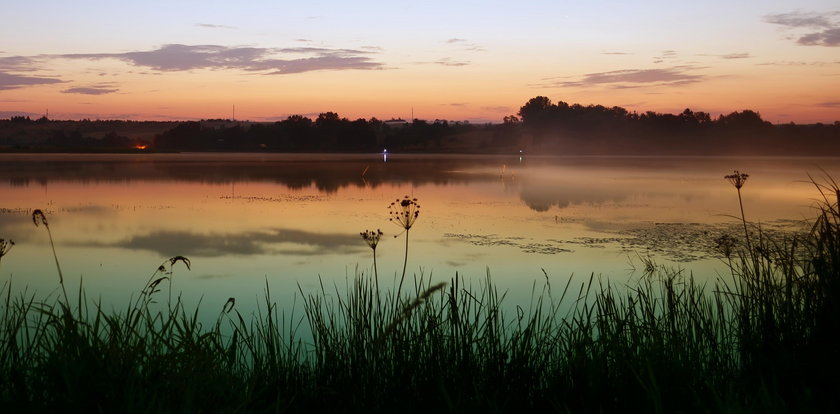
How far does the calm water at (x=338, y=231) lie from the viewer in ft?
29.8

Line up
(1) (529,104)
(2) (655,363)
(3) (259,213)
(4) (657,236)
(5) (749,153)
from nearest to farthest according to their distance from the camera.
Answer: (2) (655,363)
(4) (657,236)
(3) (259,213)
(5) (749,153)
(1) (529,104)

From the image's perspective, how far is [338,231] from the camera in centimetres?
1338

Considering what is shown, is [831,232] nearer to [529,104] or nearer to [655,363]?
[655,363]

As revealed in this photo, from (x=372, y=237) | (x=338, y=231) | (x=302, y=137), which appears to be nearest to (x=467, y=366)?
(x=372, y=237)

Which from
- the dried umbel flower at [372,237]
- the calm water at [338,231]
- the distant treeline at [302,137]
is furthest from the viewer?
the distant treeline at [302,137]

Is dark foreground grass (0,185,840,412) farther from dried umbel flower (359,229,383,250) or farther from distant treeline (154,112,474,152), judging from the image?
distant treeline (154,112,474,152)

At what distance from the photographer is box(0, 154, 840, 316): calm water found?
29.8ft

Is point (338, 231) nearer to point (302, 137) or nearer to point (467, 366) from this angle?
point (467, 366)

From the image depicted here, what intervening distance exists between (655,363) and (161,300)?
5.14 m

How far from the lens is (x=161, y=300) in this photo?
7.55 metres

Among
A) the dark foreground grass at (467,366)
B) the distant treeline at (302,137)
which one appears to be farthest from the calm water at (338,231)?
the distant treeline at (302,137)

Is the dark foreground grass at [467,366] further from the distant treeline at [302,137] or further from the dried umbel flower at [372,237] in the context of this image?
the distant treeline at [302,137]

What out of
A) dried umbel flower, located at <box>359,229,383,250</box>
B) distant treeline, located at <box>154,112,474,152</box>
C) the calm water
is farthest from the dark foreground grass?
distant treeline, located at <box>154,112,474,152</box>

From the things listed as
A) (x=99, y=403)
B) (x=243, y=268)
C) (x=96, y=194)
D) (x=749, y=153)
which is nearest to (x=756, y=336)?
(x=99, y=403)
